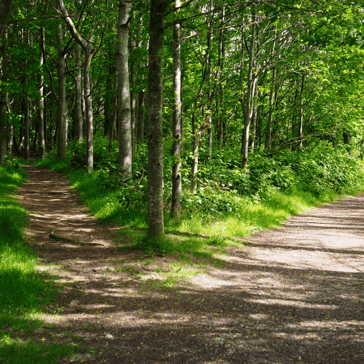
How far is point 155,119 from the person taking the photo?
572 centimetres

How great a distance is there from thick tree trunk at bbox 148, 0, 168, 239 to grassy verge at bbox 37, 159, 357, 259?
559 millimetres

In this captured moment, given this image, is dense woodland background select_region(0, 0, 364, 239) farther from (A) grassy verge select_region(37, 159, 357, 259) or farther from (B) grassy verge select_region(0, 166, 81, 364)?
(B) grassy verge select_region(0, 166, 81, 364)

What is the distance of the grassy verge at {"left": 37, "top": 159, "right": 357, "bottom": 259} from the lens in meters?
6.22

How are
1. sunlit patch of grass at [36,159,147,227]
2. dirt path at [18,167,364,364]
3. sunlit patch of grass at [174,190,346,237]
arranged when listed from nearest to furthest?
dirt path at [18,167,364,364], sunlit patch of grass at [174,190,346,237], sunlit patch of grass at [36,159,147,227]

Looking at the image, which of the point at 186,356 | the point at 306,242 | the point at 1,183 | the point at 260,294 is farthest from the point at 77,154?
the point at 186,356

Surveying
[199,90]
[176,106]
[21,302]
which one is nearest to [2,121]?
[199,90]

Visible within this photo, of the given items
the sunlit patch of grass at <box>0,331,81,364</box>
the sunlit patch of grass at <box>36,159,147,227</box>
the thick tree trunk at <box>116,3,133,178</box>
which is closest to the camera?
the sunlit patch of grass at <box>0,331,81,364</box>

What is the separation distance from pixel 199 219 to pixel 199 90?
11.2 ft

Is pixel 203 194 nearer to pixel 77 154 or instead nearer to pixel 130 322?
pixel 130 322

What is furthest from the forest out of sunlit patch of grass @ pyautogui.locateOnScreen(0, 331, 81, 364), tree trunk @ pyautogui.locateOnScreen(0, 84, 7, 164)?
tree trunk @ pyautogui.locateOnScreen(0, 84, 7, 164)

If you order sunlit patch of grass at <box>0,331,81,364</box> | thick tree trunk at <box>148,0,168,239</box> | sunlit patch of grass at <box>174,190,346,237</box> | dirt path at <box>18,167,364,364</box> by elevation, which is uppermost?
thick tree trunk at <box>148,0,168,239</box>

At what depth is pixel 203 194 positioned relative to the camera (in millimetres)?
8391

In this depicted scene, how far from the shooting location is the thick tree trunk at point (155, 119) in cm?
550

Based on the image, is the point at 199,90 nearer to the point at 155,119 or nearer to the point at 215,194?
the point at 215,194
